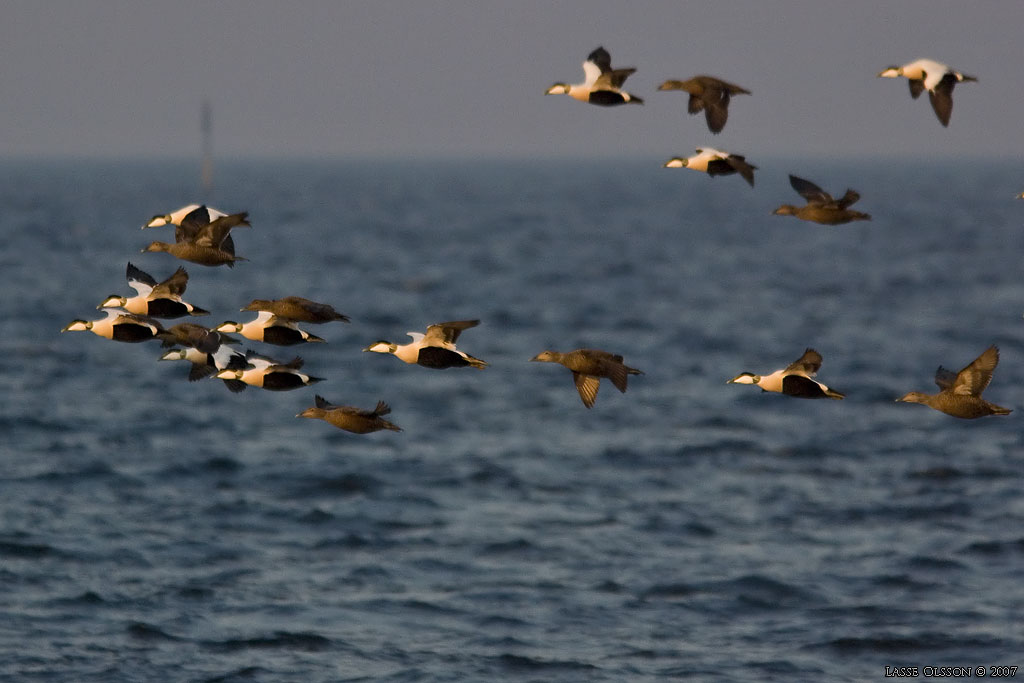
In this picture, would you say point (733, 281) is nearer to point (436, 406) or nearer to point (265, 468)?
point (436, 406)

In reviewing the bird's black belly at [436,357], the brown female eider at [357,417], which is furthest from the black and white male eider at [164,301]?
the bird's black belly at [436,357]

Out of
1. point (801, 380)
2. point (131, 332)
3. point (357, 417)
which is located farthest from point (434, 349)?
point (801, 380)

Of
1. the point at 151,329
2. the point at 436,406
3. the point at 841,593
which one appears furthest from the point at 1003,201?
the point at 151,329

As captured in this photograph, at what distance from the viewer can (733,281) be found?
72.8m

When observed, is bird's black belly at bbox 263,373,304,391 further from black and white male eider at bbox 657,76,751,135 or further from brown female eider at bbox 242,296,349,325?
black and white male eider at bbox 657,76,751,135

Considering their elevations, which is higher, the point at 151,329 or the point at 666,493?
the point at 151,329

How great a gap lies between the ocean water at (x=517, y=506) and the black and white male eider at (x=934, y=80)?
8.50m

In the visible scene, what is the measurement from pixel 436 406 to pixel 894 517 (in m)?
14.0

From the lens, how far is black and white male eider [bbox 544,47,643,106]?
53.2 feet

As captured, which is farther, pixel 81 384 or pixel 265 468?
pixel 81 384

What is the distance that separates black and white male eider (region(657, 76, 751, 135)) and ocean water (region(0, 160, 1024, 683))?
7.91m

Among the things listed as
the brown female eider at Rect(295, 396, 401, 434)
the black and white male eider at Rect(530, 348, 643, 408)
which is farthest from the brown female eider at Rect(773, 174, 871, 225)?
the brown female eider at Rect(295, 396, 401, 434)

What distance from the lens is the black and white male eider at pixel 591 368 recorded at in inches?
576

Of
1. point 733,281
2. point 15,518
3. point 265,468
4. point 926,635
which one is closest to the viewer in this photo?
point 926,635
